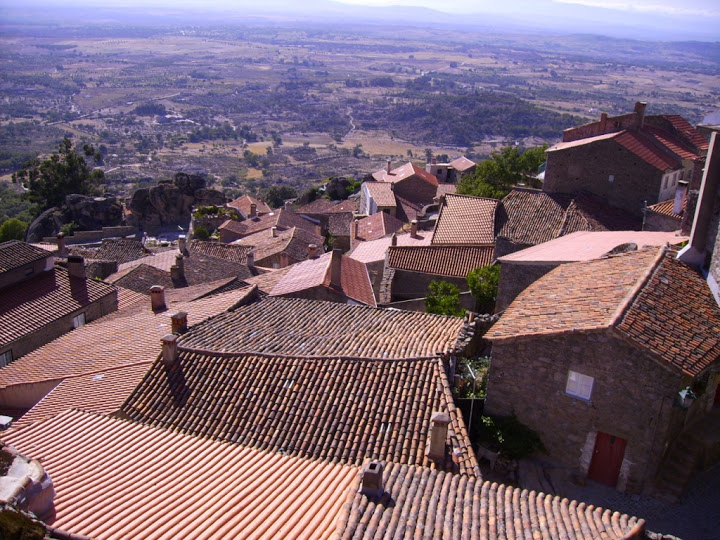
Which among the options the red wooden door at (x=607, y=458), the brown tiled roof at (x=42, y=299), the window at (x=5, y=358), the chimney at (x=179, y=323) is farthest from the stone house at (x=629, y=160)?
the window at (x=5, y=358)

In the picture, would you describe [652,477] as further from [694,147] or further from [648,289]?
[694,147]

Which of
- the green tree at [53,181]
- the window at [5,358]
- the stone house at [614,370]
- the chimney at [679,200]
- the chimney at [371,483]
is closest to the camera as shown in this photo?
the chimney at [371,483]

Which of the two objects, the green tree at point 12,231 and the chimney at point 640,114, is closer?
the chimney at point 640,114

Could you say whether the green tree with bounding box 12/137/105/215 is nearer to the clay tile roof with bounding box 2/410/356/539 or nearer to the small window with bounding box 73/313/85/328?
the small window with bounding box 73/313/85/328

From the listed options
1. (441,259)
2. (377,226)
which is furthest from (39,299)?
(377,226)

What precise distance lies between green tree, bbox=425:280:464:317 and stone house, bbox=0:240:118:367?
11.2 meters

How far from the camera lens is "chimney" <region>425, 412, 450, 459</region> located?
11.0 m

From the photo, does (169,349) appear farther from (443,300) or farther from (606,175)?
(606,175)

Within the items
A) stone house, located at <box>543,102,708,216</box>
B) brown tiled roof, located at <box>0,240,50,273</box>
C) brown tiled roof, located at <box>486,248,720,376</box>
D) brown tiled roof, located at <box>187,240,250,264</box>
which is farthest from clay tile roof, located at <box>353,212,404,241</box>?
brown tiled roof, located at <box>486,248,720,376</box>

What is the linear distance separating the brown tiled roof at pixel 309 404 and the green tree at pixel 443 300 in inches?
302

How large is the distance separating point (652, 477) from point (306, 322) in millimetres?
8376

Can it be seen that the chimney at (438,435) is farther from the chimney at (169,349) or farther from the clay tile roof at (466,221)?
the clay tile roof at (466,221)

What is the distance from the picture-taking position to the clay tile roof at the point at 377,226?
3878cm

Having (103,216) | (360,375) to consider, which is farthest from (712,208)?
(103,216)
